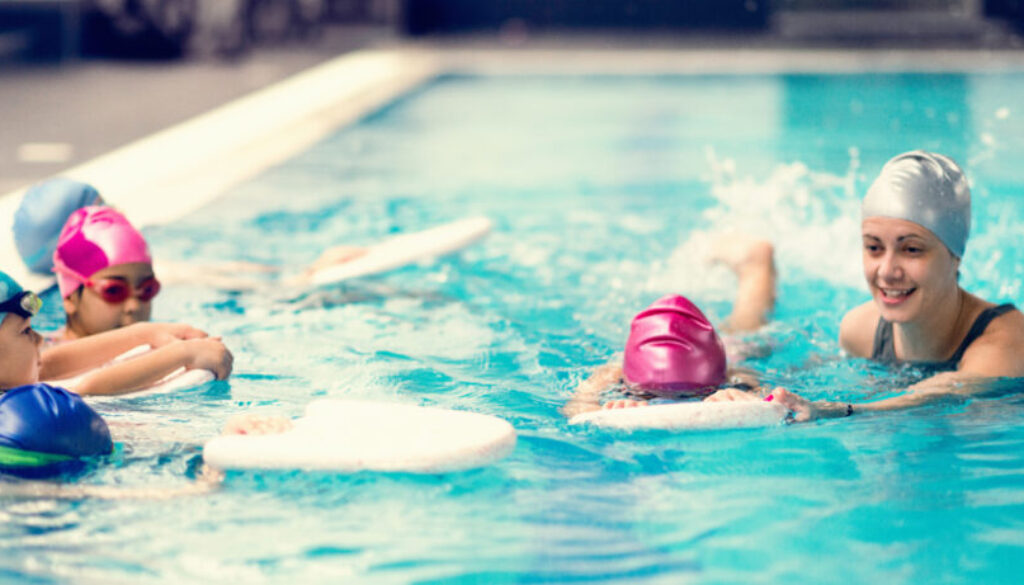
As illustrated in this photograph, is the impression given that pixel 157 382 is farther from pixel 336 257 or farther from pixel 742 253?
pixel 742 253

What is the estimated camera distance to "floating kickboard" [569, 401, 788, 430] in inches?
143

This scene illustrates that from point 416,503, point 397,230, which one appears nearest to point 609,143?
point 397,230

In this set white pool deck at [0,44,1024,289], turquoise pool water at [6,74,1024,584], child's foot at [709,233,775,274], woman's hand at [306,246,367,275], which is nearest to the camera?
turquoise pool water at [6,74,1024,584]

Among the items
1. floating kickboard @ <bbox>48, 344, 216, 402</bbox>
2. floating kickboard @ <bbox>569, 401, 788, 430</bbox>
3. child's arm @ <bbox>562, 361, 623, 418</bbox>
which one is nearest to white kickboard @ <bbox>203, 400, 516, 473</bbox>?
floating kickboard @ <bbox>569, 401, 788, 430</bbox>

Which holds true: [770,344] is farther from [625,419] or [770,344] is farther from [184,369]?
[184,369]

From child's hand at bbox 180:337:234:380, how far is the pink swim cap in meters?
0.37

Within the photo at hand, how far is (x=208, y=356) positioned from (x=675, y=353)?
1.51 meters

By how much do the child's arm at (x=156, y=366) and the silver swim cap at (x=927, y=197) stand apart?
6.93 ft

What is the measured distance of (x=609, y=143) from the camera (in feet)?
33.6

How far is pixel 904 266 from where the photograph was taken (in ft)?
12.9

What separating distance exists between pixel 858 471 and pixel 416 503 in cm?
118

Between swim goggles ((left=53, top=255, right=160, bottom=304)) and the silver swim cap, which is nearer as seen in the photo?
the silver swim cap

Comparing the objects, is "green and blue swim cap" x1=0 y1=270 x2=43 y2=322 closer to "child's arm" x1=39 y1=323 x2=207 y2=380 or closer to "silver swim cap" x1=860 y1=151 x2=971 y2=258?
"child's arm" x1=39 y1=323 x2=207 y2=380

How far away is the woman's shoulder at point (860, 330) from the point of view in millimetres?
4504
